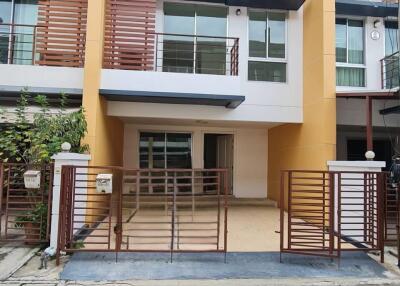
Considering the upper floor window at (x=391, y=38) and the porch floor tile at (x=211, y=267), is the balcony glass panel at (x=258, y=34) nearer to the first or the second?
the upper floor window at (x=391, y=38)

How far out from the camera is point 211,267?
5855 millimetres

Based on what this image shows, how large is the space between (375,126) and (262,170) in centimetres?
423

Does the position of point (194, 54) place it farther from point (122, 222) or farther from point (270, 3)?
point (122, 222)

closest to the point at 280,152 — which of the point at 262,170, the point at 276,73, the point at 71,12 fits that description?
the point at 262,170

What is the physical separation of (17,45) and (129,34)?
11.3 feet

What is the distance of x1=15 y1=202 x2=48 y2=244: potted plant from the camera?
6559mm

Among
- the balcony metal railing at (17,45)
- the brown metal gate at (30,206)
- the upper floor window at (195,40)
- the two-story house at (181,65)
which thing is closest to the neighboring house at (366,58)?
the two-story house at (181,65)

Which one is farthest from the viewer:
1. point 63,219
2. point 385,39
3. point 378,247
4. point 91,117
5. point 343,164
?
point 385,39

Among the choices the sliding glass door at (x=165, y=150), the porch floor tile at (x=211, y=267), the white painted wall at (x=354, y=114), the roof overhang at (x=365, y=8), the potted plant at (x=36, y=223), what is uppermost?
the roof overhang at (x=365, y=8)

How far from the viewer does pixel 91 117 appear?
838cm

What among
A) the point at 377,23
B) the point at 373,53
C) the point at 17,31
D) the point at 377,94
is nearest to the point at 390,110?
the point at 377,94

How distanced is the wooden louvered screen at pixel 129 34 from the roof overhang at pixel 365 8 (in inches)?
240

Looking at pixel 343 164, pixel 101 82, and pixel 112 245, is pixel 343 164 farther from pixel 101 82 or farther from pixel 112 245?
pixel 101 82

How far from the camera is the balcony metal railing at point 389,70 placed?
1093 centimetres
